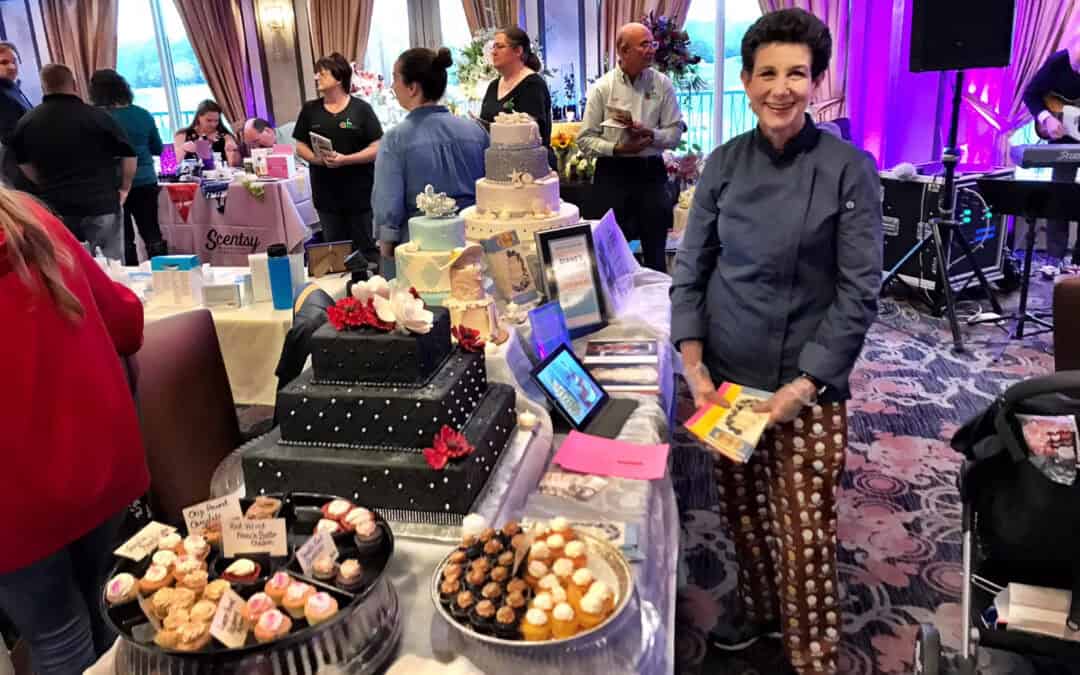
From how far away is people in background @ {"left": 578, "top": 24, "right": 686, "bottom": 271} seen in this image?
11.8ft

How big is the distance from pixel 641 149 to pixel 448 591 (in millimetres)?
2780

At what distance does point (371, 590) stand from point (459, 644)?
14 cm

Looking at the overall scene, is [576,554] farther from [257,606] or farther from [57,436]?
[57,436]

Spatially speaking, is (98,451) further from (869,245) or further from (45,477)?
(869,245)

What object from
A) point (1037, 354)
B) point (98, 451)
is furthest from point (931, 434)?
point (98, 451)

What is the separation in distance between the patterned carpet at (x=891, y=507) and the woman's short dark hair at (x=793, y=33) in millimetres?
1426

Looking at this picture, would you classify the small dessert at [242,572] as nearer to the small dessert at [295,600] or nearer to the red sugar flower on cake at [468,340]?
the small dessert at [295,600]

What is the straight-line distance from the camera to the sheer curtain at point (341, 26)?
826 cm

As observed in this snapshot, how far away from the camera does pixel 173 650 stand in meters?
0.94

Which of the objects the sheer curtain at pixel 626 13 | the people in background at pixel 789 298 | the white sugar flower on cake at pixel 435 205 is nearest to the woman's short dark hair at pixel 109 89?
the white sugar flower on cake at pixel 435 205

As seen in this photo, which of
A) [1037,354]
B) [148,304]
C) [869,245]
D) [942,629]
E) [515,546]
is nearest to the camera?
[515,546]

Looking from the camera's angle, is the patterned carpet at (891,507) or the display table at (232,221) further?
the display table at (232,221)

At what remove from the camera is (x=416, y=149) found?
9.53ft

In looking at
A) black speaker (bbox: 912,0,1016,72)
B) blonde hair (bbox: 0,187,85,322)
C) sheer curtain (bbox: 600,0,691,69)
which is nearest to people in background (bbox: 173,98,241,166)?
sheer curtain (bbox: 600,0,691,69)
